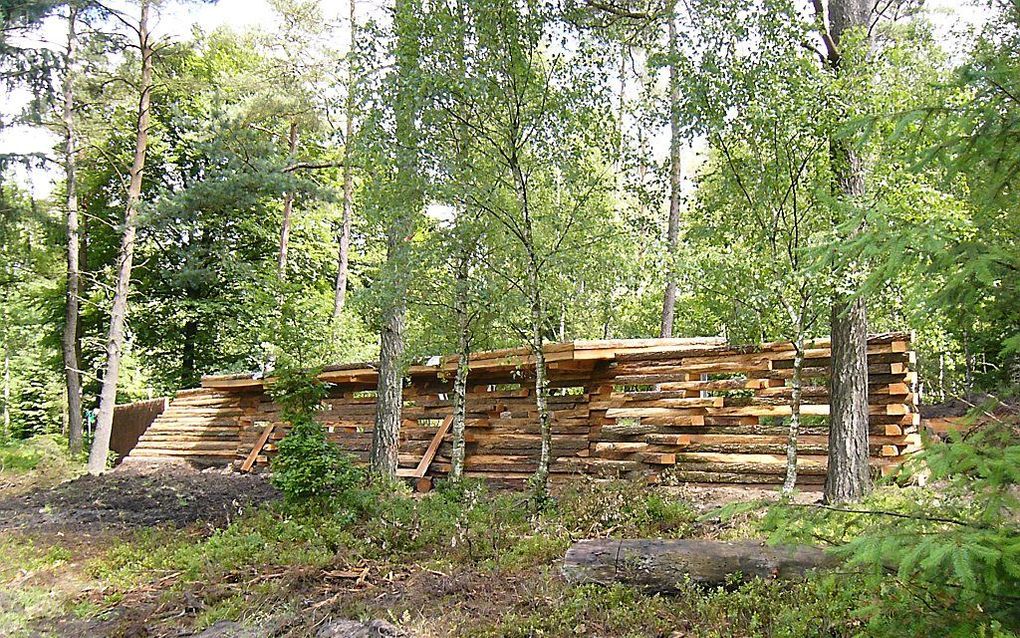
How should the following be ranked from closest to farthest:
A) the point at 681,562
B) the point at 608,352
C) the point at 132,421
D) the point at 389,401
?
the point at 681,562 → the point at 608,352 → the point at 389,401 → the point at 132,421

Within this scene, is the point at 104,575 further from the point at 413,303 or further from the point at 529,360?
the point at 529,360

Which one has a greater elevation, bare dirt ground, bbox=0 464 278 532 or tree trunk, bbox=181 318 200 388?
tree trunk, bbox=181 318 200 388

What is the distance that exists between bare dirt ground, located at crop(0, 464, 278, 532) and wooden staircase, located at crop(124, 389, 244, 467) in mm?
2467

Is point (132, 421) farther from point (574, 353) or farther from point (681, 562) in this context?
point (681, 562)

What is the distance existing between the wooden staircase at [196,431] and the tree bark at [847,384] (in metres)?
12.6

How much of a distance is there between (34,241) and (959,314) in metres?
27.0

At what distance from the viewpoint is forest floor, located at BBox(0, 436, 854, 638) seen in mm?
5039

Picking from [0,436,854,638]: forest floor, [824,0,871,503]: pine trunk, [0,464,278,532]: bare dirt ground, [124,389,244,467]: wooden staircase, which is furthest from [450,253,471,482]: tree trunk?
[124,389,244,467]: wooden staircase

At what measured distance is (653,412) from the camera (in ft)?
30.3

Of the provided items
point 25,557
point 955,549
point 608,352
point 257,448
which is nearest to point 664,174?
point 608,352

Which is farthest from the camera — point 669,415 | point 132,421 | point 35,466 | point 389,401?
point 132,421

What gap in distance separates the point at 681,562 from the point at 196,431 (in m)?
14.5

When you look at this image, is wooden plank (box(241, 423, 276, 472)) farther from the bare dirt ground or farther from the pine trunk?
the pine trunk

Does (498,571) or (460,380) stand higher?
(460,380)
